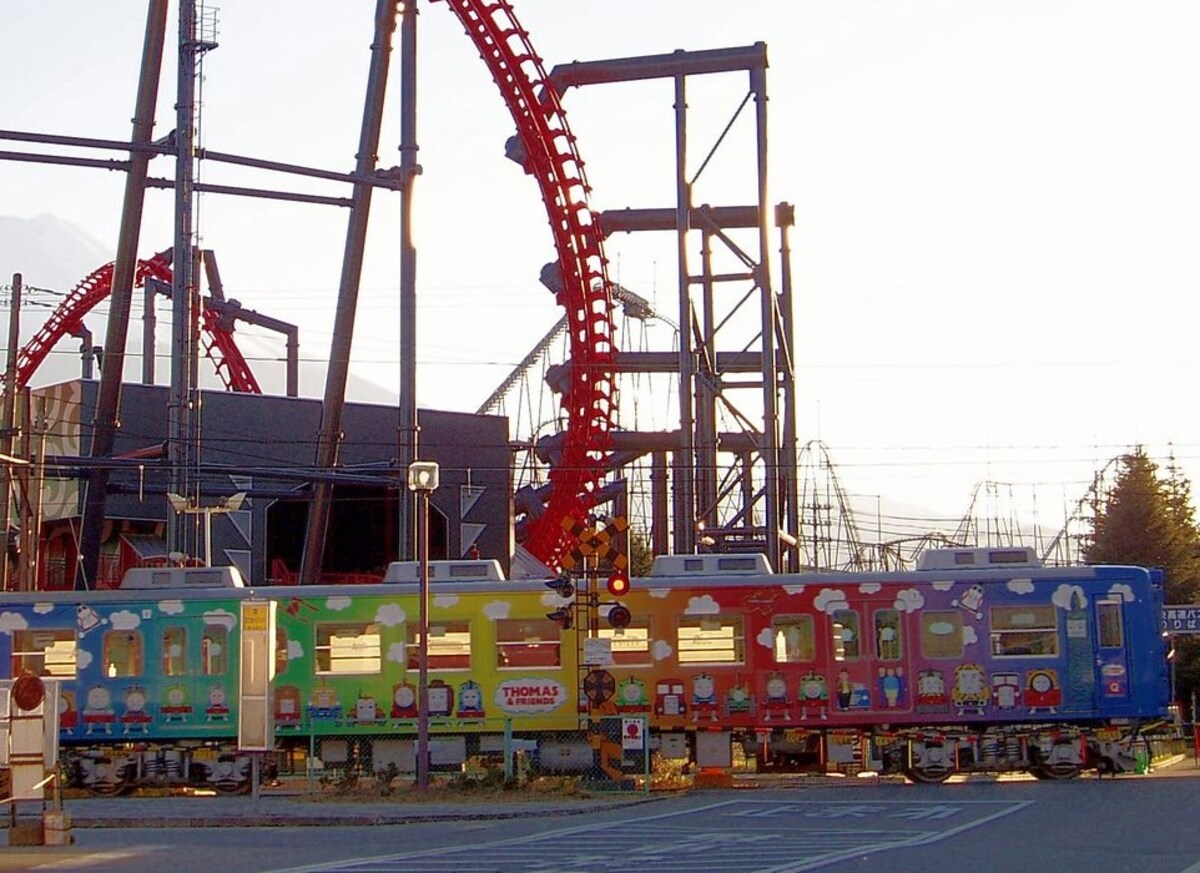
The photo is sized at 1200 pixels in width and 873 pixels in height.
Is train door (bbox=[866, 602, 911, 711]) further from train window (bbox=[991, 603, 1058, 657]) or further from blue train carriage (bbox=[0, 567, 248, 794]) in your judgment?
blue train carriage (bbox=[0, 567, 248, 794])

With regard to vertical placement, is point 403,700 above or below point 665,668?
below

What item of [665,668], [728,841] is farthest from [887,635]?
[728,841]

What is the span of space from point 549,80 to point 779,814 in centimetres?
2655

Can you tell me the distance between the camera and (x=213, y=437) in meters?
52.5

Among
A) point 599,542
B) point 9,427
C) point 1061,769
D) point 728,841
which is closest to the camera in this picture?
point 728,841

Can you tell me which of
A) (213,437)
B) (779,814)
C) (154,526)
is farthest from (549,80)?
(779,814)

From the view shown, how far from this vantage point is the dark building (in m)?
50.9

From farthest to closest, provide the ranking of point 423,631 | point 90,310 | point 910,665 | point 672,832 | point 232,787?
point 90,310 → point 232,787 → point 910,665 → point 423,631 → point 672,832

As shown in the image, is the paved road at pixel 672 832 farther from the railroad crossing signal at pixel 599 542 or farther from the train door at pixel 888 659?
the railroad crossing signal at pixel 599 542

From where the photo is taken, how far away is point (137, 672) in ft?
103

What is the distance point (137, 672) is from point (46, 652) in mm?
1743

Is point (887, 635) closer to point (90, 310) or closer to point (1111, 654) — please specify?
point (1111, 654)

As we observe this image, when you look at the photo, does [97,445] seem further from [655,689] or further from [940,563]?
[940,563]

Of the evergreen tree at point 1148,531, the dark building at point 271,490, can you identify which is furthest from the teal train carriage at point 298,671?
the evergreen tree at point 1148,531
